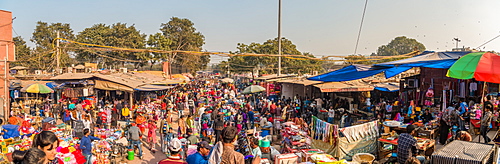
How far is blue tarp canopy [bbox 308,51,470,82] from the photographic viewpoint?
326 inches

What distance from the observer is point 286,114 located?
49.2 ft

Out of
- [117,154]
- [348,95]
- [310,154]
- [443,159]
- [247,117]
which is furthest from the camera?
[348,95]

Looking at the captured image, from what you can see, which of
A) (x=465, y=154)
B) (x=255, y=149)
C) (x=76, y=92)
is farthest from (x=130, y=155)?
(x=465, y=154)

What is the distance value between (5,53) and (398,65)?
16717 millimetres

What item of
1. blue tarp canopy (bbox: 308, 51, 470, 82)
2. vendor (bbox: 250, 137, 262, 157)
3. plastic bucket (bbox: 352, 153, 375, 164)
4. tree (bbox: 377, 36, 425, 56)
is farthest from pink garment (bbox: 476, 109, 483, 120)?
tree (bbox: 377, 36, 425, 56)

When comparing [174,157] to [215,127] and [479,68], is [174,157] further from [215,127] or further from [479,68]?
[479,68]

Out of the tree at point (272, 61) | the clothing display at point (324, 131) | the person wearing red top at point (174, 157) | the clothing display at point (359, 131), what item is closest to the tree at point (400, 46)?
the tree at point (272, 61)

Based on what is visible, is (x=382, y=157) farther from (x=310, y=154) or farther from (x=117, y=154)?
(x=117, y=154)

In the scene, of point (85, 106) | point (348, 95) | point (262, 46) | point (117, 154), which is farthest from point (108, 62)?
point (117, 154)

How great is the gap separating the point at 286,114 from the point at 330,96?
6.32m

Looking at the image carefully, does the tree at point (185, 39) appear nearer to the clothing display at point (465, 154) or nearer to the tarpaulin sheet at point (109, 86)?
the tarpaulin sheet at point (109, 86)

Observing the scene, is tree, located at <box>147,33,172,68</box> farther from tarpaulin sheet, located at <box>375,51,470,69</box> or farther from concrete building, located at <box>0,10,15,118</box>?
tarpaulin sheet, located at <box>375,51,470,69</box>

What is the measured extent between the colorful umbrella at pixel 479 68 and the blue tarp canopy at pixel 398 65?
1.09 m

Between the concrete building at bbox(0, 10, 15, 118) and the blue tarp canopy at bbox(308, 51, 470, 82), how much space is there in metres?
13.5
